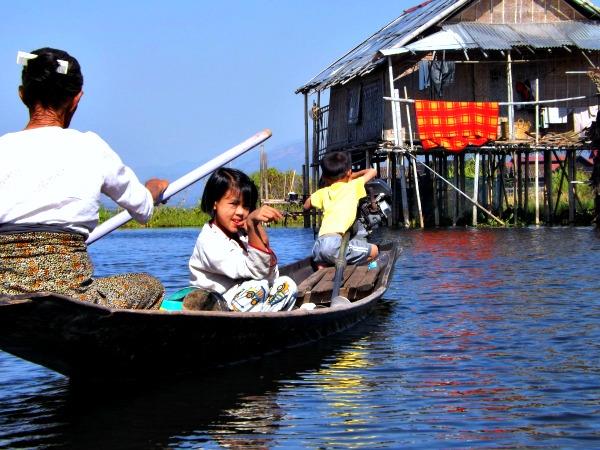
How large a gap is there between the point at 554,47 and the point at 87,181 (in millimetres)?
19469

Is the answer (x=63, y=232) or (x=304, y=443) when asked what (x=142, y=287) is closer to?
(x=63, y=232)

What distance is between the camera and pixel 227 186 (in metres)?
5.66

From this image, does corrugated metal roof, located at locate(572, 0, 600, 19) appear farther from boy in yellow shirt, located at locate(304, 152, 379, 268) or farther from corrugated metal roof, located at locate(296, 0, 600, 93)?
boy in yellow shirt, located at locate(304, 152, 379, 268)

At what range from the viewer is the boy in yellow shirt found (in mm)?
8578

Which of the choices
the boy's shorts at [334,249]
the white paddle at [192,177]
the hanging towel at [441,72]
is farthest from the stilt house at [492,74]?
the white paddle at [192,177]

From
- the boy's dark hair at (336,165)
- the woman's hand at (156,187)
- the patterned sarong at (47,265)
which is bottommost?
the patterned sarong at (47,265)

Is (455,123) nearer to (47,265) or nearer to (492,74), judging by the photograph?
(492,74)

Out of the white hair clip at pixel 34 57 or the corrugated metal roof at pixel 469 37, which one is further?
the corrugated metal roof at pixel 469 37

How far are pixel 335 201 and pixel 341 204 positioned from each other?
9 centimetres

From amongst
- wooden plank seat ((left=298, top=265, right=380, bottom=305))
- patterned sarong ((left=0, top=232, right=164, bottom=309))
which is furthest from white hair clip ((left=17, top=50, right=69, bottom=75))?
wooden plank seat ((left=298, top=265, right=380, bottom=305))

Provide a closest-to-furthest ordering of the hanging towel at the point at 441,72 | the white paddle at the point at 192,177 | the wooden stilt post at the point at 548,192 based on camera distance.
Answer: the white paddle at the point at 192,177
the hanging towel at the point at 441,72
the wooden stilt post at the point at 548,192

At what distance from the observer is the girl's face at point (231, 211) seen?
5688 mm

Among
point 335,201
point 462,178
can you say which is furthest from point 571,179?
point 335,201

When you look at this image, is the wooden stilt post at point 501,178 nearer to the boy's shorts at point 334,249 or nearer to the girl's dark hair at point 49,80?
the boy's shorts at point 334,249
